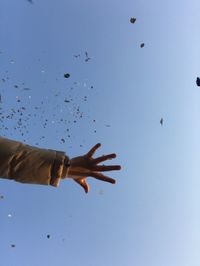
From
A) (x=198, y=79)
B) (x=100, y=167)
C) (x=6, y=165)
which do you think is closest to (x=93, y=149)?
(x=100, y=167)

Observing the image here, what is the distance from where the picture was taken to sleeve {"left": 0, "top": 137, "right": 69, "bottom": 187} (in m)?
1.69

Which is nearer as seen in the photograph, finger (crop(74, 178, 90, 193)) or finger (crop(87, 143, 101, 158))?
finger (crop(87, 143, 101, 158))

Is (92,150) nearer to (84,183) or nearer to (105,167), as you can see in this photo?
(105,167)

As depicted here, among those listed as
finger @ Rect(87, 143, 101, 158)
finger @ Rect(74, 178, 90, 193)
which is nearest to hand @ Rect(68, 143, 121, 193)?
finger @ Rect(87, 143, 101, 158)

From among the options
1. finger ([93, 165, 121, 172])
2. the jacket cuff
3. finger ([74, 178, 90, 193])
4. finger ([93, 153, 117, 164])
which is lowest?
finger ([74, 178, 90, 193])

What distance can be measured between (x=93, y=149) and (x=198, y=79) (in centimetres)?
398

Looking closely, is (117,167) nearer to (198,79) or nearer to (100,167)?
(100,167)

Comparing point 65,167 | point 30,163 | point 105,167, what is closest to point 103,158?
point 105,167

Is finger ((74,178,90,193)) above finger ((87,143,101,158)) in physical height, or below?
below

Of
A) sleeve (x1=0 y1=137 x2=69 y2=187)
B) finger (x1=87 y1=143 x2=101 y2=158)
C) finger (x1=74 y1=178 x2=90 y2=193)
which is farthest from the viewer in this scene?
finger (x1=74 y1=178 x2=90 y2=193)

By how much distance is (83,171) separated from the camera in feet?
5.97

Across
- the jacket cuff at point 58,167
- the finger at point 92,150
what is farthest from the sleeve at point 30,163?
the finger at point 92,150

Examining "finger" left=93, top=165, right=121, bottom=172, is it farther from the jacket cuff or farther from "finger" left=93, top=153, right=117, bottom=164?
the jacket cuff

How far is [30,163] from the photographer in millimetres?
1714
